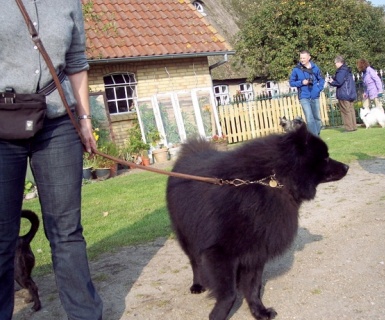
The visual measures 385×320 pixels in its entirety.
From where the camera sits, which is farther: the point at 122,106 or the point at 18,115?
the point at 122,106

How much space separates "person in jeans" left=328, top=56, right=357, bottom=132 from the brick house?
3.83 m

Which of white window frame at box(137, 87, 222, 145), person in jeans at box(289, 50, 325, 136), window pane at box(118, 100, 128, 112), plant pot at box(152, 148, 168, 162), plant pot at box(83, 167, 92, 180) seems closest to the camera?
plant pot at box(83, 167, 92, 180)

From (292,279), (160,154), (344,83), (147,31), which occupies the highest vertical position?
(147,31)

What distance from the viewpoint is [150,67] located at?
1561 cm

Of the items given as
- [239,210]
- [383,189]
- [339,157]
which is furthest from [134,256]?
[339,157]

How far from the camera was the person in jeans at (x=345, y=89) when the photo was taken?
1456 cm

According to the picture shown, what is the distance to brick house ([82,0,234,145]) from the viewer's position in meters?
14.6

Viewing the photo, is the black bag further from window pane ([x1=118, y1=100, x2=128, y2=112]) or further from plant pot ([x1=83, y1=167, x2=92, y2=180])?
window pane ([x1=118, y1=100, x2=128, y2=112])

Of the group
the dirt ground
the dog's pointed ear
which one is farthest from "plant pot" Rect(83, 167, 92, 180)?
the dog's pointed ear

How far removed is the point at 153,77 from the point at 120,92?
1206mm

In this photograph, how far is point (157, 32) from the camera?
1598 cm

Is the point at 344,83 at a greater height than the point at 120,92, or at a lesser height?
lesser

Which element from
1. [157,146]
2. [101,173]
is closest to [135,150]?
[157,146]

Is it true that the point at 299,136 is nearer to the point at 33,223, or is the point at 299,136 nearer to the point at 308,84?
the point at 33,223
